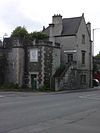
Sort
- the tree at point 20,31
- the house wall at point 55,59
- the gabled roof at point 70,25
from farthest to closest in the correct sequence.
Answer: the tree at point 20,31, the gabled roof at point 70,25, the house wall at point 55,59

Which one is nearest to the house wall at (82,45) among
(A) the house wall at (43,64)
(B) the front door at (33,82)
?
(A) the house wall at (43,64)

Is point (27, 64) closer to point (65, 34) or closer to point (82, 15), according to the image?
point (65, 34)

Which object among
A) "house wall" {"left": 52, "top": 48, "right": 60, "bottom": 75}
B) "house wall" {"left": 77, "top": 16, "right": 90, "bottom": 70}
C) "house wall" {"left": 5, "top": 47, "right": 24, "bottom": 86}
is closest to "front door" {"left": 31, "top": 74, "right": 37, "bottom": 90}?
"house wall" {"left": 5, "top": 47, "right": 24, "bottom": 86}

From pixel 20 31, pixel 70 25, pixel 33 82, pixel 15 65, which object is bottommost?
pixel 33 82

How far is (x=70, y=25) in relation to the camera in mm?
55656

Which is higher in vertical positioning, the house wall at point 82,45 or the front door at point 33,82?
the house wall at point 82,45

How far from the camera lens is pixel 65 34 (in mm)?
54281

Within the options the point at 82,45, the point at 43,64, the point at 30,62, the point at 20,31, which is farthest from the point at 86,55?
the point at 20,31

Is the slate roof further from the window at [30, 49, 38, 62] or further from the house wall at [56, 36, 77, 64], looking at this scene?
the window at [30, 49, 38, 62]

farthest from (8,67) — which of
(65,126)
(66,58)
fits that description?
(65,126)

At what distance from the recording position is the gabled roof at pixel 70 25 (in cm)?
5419

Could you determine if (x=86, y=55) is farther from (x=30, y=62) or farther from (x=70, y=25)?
(x=30, y=62)

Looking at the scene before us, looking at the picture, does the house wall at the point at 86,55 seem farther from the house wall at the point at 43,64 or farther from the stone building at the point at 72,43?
the house wall at the point at 43,64

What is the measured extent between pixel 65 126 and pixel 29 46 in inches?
1439
